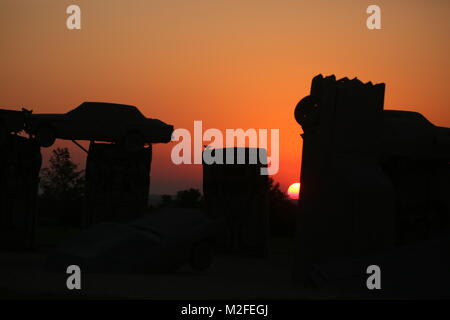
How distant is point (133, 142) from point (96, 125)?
126 cm

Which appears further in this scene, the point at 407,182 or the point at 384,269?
the point at 407,182

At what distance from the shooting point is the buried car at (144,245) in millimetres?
13906

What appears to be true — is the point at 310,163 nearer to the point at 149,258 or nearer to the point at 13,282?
the point at 149,258

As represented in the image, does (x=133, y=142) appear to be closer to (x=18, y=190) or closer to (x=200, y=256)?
(x=18, y=190)

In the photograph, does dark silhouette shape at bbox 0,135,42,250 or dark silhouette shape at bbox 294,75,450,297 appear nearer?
dark silhouette shape at bbox 294,75,450,297

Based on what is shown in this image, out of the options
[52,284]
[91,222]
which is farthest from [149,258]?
[91,222]

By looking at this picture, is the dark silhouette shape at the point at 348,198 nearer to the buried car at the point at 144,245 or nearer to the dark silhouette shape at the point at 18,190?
the buried car at the point at 144,245

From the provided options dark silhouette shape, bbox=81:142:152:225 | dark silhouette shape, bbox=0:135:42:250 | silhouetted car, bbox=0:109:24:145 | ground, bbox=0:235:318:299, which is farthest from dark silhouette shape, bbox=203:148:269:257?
ground, bbox=0:235:318:299

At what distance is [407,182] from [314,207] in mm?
3444

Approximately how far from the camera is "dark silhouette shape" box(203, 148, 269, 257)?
2334 centimetres

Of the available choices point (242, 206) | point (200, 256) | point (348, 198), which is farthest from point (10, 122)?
point (348, 198)

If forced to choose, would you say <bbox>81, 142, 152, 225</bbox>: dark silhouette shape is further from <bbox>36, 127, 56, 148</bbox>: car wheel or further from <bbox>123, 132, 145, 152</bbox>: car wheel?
<bbox>36, 127, 56, 148</bbox>: car wheel

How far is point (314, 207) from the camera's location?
13.5 meters

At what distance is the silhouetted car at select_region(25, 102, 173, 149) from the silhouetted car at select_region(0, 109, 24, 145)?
74 cm
